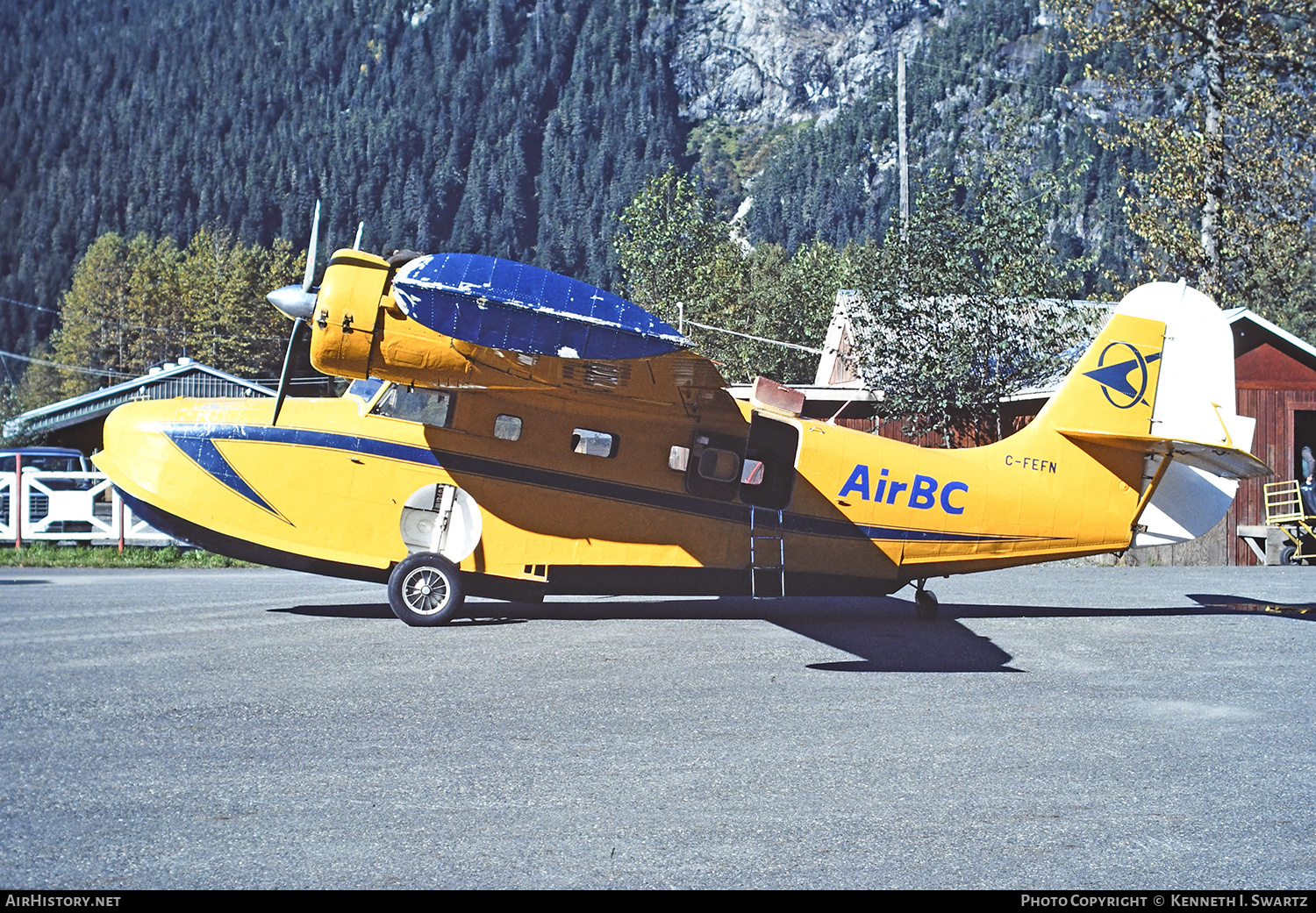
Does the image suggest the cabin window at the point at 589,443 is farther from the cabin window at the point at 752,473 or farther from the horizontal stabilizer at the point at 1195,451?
the horizontal stabilizer at the point at 1195,451

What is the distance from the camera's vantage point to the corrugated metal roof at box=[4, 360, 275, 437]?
42031mm

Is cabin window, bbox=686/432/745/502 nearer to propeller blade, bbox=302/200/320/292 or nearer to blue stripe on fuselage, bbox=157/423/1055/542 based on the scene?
blue stripe on fuselage, bbox=157/423/1055/542

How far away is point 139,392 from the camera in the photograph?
48062 mm

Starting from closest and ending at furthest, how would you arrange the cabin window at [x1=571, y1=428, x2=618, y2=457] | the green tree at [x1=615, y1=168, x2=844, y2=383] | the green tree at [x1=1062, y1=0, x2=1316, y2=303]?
1. the cabin window at [x1=571, y1=428, x2=618, y2=457]
2. the green tree at [x1=1062, y1=0, x2=1316, y2=303]
3. the green tree at [x1=615, y1=168, x2=844, y2=383]

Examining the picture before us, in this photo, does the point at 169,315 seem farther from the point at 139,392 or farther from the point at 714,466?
the point at 714,466

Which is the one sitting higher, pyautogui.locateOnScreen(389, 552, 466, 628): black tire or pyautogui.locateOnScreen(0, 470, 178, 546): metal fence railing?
pyautogui.locateOnScreen(389, 552, 466, 628): black tire

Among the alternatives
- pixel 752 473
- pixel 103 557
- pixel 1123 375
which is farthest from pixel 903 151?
pixel 103 557

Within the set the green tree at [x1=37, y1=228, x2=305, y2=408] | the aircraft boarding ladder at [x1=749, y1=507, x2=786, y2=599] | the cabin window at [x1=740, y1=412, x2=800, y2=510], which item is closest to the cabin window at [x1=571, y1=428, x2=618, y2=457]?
the cabin window at [x1=740, y1=412, x2=800, y2=510]

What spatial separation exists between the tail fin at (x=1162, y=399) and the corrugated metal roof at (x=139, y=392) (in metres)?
34.2

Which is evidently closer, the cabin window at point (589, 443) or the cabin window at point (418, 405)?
the cabin window at point (418, 405)

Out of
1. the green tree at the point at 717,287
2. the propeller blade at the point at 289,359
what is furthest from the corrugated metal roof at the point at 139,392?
the propeller blade at the point at 289,359

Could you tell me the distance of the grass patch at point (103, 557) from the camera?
58.7ft

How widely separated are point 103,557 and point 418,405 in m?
10.4

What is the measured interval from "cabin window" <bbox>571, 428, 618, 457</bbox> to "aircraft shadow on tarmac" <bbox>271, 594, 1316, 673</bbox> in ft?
6.19
